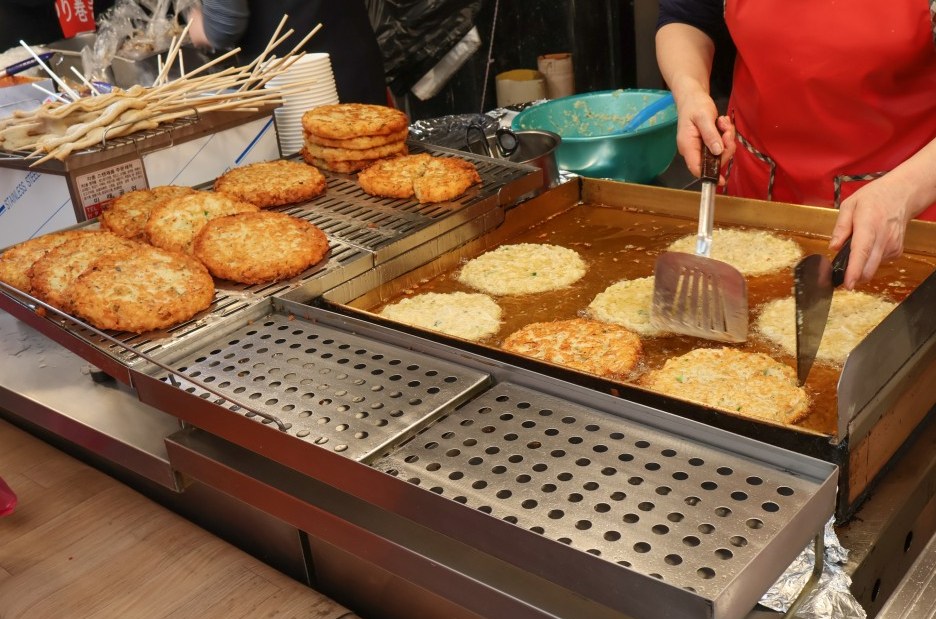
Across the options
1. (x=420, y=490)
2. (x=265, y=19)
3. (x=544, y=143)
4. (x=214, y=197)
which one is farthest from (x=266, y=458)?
(x=265, y=19)

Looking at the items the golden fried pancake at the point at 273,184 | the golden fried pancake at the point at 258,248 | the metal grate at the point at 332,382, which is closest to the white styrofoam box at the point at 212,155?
the golden fried pancake at the point at 273,184

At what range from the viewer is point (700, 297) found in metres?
1.91

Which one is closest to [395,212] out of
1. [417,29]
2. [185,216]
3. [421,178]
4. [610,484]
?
[421,178]

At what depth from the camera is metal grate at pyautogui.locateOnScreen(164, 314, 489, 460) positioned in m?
1.45

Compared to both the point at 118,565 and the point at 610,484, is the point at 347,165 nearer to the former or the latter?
the point at 118,565

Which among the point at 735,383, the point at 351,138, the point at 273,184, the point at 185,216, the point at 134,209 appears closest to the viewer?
the point at 735,383

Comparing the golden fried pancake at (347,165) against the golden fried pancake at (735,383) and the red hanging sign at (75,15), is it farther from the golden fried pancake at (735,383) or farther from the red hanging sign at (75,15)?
the red hanging sign at (75,15)

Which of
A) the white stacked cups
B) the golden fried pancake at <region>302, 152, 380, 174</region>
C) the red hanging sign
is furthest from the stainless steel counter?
the red hanging sign

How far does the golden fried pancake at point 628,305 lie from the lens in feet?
6.68

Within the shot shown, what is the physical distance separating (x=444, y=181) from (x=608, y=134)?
2.75 ft

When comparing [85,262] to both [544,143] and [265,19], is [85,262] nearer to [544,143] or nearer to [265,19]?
[544,143]

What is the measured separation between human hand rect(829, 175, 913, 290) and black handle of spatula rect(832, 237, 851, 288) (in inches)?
0.5

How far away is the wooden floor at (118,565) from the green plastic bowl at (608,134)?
1672mm

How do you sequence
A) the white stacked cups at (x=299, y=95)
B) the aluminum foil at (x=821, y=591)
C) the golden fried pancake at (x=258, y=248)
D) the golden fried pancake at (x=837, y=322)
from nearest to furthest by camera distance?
the aluminum foil at (x=821, y=591)
the golden fried pancake at (x=837, y=322)
the golden fried pancake at (x=258, y=248)
the white stacked cups at (x=299, y=95)
